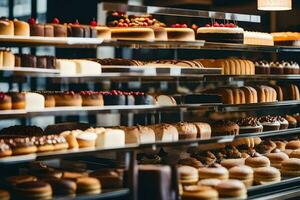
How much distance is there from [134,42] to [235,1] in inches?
138

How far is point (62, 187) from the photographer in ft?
16.2

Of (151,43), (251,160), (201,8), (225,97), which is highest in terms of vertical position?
(201,8)

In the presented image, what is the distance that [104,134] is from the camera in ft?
18.4

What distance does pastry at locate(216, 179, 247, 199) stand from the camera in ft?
17.8

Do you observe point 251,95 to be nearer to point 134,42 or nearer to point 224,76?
point 224,76

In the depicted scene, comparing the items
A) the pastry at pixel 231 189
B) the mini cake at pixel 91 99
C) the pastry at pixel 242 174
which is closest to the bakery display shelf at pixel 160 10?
the mini cake at pixel 91 99

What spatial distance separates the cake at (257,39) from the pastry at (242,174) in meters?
1.76

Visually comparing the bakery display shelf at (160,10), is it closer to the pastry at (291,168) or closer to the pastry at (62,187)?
the pastry at (62,187)

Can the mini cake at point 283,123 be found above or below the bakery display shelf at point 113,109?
below

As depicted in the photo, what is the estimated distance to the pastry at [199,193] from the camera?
17.2 ft

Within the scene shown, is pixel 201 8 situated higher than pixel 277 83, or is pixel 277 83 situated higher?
pixel 201 8

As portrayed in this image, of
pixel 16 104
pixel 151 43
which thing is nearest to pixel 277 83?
pixel 151 43

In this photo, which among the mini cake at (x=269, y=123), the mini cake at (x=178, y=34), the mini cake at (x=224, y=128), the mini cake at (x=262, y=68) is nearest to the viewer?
the mini cake at (x=178, y=34)

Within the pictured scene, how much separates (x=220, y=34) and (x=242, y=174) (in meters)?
1.56
